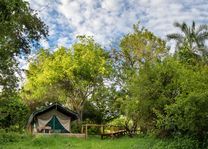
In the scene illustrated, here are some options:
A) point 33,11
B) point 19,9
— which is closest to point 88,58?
point 33,11

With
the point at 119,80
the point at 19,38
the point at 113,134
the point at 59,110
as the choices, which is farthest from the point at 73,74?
the point at 19,38

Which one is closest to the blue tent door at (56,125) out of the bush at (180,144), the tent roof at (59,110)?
the tent roof at (59,110)

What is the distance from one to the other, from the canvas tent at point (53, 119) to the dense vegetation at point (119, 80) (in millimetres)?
2801

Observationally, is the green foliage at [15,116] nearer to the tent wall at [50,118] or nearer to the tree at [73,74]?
the tent wall at [50,118]

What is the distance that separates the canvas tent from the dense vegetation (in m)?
2.80

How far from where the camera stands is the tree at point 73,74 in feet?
165

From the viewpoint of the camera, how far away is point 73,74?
50688mm

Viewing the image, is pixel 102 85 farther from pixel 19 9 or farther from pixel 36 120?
pixel 19 9

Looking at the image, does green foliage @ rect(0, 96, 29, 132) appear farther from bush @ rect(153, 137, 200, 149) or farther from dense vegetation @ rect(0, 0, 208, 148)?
bush @ rect(153, 137, 200, 149)

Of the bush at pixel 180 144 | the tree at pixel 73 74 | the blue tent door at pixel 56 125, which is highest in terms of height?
the tree at pixel 73 74

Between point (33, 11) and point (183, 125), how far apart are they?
9.73 meters

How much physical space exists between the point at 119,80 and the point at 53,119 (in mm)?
10688

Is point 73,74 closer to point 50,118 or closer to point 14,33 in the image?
point 50,118

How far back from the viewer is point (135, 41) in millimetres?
46625
